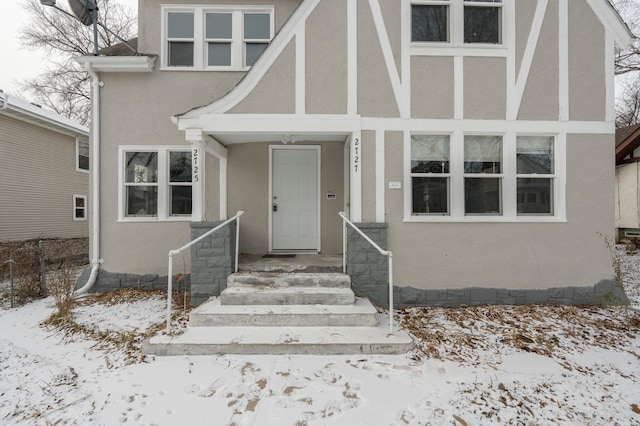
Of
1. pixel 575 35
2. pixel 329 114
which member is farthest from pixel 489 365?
pixel 575 35

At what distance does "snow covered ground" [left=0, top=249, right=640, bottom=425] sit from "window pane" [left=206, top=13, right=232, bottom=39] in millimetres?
5944

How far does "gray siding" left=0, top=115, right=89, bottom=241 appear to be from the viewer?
983cm

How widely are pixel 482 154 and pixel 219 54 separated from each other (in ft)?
19.0

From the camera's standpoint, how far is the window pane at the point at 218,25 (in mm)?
6445

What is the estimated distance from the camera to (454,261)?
17.1ft

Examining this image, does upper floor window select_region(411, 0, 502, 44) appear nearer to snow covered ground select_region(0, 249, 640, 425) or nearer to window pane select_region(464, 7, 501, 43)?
window pane select_region(464, 7, 501, 43)

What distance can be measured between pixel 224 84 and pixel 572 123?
674 cm

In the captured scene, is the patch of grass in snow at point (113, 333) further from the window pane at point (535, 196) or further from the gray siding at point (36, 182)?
the gray siding at point (36, 182)

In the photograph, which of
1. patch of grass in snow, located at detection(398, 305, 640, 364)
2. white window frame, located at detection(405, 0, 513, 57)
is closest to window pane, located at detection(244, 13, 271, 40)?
white window frame, located at detection(405, 0, 513, 57)

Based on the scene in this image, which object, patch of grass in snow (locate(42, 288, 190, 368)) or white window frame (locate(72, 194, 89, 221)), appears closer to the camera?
patch of grass in snow (locate(42, 288, 190, 368))

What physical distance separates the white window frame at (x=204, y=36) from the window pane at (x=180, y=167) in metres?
1.82

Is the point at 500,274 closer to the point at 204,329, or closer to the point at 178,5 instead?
the point at 204,329

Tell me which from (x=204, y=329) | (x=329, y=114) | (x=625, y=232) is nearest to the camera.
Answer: (x=204, y=329)

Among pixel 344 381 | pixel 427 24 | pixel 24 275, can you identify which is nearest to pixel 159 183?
pixel 24 275
